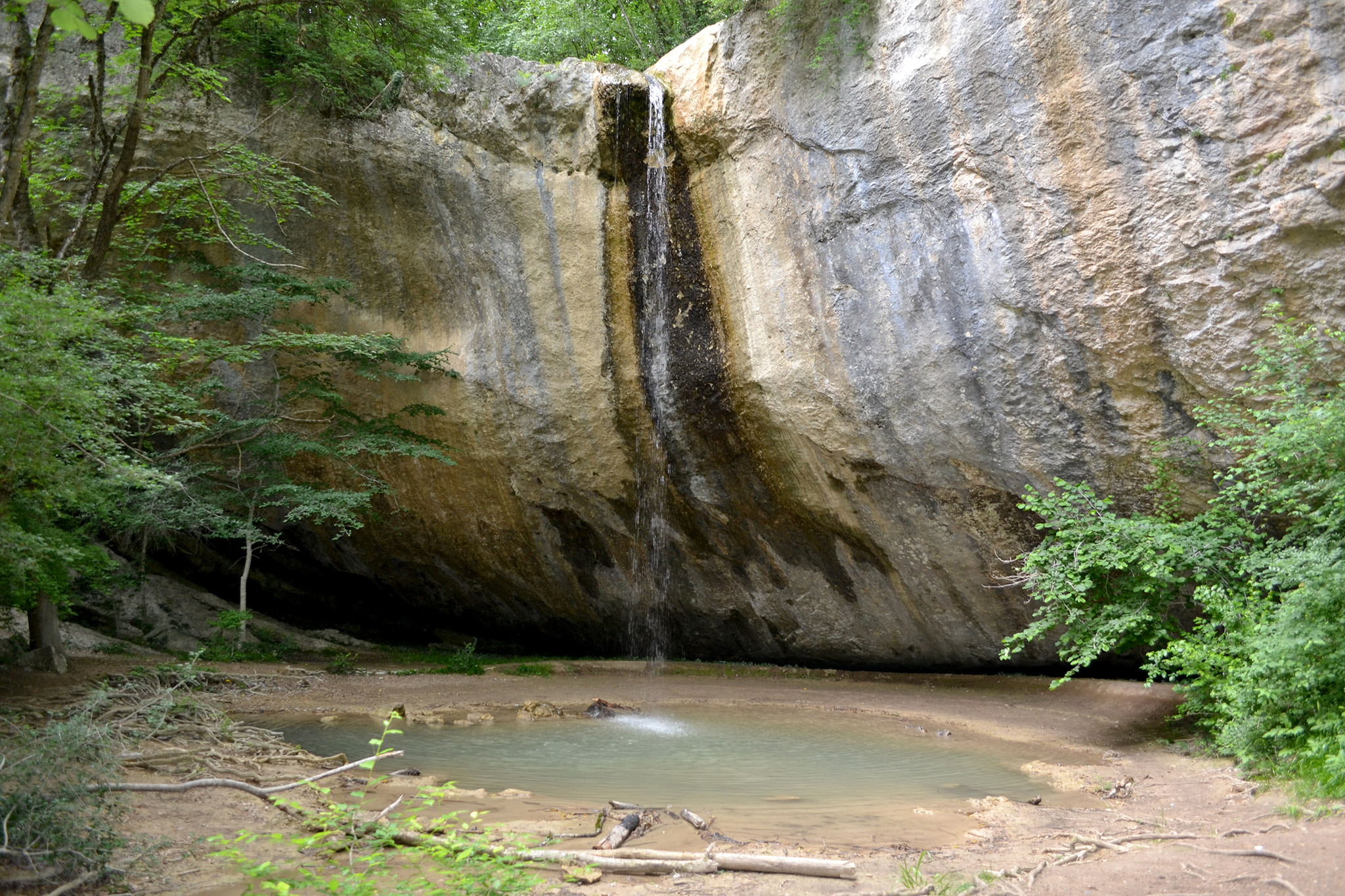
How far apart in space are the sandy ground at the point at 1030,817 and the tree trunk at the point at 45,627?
38cm

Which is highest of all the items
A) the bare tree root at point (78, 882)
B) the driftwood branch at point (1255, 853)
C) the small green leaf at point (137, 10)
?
the small green leaf at point (137, 10)

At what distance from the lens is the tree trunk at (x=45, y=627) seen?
29.0 feet

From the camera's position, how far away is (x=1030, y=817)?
5.16 metres

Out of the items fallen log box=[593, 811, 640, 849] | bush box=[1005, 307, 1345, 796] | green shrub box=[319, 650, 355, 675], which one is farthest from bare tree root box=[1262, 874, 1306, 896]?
green shrub box=[319, 650, 355, 675]

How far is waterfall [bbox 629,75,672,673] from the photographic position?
1066 cm

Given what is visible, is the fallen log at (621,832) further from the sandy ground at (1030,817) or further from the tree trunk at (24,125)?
the tree trunk at (24,125)

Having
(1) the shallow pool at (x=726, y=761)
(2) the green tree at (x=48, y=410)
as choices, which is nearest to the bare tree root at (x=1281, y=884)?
(1) the shallow pool at (x=726, y=761)

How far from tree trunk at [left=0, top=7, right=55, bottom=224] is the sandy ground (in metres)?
3.86

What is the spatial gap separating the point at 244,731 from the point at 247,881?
10.7 ft

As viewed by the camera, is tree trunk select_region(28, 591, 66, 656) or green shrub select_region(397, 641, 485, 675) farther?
green shrub select_region(397, 641, 485, 675)

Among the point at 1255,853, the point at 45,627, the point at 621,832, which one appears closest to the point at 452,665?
the point at 45,627

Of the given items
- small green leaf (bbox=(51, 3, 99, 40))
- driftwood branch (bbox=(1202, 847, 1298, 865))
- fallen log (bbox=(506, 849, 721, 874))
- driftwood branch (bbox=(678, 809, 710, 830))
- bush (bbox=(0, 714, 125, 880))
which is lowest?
driftwood branch (bbox=(678, 809, 710, 830))

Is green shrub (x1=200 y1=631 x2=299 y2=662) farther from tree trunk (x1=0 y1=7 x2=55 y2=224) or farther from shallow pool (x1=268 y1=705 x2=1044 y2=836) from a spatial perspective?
tree trunk (x1=0 y1=7 x2=55 y2=224)

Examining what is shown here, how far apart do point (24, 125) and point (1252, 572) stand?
30.3 ft
